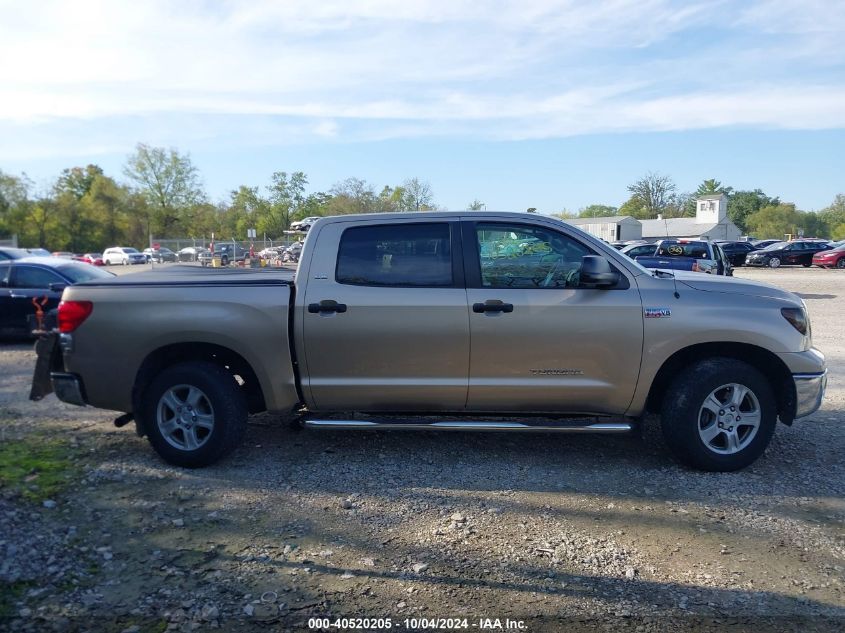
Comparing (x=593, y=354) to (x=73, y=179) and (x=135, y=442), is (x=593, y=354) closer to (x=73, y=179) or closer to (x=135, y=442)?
(x=135, y=442)

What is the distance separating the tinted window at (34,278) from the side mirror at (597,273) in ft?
31.4

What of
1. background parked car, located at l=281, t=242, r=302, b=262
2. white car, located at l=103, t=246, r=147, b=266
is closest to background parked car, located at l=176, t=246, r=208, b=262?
white car, located at l=103, t=246, r=147, b=266

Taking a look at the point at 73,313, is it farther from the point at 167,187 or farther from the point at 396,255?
the point at 167,187

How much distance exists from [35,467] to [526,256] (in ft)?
13.1

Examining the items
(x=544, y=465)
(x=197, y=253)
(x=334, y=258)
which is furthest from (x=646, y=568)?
(x=197, y=253)

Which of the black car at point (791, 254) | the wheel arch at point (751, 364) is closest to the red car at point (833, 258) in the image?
the black car at point (791, 254)

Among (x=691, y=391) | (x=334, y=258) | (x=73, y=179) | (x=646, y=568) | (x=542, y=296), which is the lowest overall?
(x=646, y=568)

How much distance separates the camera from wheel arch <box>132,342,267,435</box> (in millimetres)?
5070

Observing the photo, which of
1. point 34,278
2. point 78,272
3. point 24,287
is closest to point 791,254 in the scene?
Answer: point 78,272

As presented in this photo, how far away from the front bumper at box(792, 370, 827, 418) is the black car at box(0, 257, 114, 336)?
1005cm

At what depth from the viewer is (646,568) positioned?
3.56 metres

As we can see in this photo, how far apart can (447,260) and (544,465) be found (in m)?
1.73

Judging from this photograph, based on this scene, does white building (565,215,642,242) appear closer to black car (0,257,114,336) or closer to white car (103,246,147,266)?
white car (103,246,147,266)

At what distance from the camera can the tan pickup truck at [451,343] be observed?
4.74 m
